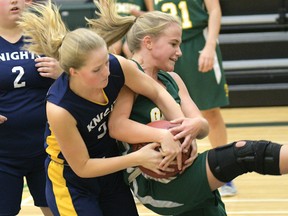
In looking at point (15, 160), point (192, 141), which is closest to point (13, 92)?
point (15, 160)

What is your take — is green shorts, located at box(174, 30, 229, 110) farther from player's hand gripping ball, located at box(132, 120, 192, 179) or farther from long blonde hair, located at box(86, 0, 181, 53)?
player's hand gripping ball, located at box(132, 120, 192, 179)

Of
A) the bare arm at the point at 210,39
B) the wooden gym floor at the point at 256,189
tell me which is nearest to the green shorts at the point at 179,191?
the wooden gym floor at the point at 256,189

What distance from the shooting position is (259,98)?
28.9 feet

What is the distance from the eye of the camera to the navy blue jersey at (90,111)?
123 inches

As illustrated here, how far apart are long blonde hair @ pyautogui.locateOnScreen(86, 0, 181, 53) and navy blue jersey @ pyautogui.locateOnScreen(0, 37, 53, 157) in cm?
44

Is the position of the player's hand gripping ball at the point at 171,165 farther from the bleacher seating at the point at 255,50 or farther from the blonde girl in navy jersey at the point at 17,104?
the bleacher seating at the point at 255,50

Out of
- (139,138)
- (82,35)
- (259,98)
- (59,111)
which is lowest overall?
(259,98)

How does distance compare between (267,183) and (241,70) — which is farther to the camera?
(241,70)

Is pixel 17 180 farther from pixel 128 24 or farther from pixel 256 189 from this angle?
pixel 256 189

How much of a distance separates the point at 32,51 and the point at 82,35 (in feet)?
1.37

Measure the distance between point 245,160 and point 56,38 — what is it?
1019 mm

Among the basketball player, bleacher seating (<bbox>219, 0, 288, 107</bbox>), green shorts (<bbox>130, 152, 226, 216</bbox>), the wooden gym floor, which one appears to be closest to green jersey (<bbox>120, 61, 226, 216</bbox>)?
green shorts (<bbox>130, 152, 226, 216</bbox>)

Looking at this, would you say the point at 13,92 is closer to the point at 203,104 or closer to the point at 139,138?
the point at 139,138

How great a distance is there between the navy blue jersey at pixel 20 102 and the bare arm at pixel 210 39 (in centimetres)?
159
